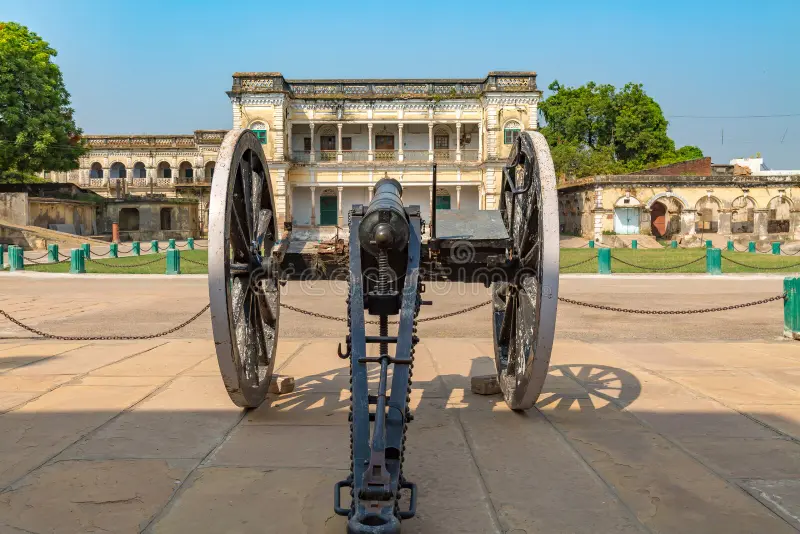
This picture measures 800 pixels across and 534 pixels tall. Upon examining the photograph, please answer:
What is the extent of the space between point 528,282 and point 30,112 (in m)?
39.8

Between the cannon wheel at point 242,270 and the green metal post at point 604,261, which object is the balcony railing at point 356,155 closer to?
the green metal post at point 604,261

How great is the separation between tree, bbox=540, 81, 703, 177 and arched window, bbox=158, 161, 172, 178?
32.0 m

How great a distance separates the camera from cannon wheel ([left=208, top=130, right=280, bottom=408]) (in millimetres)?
3611

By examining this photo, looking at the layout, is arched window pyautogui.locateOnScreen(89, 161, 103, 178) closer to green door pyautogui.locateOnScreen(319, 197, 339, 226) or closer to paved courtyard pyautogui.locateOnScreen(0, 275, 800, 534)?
green door pyautogui.locateOnScreen(319, 197, 339, 226)

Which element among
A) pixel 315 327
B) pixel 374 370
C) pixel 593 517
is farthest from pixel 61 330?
pixel 593 517

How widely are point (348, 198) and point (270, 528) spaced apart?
137ft

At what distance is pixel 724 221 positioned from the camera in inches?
1492

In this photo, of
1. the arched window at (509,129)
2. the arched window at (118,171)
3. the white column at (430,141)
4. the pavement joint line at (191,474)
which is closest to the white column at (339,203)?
the white column at (430,141)

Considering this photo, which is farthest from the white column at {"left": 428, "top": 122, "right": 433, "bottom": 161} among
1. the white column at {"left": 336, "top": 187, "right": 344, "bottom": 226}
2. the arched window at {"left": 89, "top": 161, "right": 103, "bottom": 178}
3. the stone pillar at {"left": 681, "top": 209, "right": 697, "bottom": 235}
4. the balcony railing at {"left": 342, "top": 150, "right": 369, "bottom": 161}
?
the arched window at {"left": 89, "top": 161, "right": 103, "bottom": 178}

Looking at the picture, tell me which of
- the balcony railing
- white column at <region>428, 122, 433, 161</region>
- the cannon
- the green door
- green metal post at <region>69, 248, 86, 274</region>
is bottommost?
green metal post at <region>69, 248, 86, 274</region>

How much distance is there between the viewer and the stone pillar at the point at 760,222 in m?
37.8

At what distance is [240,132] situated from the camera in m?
4.21

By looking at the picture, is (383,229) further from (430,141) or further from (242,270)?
(430,141)

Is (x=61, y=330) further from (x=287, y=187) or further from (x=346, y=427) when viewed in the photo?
(x=287, y=187)
